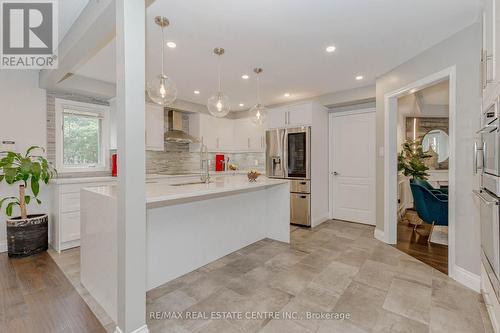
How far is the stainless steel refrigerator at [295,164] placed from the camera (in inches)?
172

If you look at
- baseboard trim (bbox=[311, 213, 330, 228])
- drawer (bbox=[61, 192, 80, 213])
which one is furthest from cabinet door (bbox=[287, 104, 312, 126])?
drawer (bbox=[61, 192, 80, 213])

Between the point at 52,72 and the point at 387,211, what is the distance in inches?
195

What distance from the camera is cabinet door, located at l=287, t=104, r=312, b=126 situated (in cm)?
Answer: 438

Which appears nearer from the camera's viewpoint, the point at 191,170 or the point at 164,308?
the point at 164,308

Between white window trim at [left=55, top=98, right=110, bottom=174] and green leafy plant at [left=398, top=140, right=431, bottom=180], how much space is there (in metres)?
5.63

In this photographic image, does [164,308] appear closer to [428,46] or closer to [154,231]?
[154,231]

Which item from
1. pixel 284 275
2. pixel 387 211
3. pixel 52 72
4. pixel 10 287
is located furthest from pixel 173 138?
pixel 387 211

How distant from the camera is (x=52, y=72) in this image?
115 inches

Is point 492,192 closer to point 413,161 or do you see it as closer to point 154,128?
point 413,161

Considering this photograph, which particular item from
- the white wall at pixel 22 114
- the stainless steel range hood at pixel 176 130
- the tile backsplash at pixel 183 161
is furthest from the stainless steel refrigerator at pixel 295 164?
the white wall at pixel 22 114

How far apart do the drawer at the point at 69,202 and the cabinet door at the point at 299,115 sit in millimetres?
3786

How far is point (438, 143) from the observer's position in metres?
5.38

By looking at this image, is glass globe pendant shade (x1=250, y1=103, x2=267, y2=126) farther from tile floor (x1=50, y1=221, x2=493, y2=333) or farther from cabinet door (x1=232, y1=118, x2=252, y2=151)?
cabinet door (x1=232, y1=118, x2=252, y2=151)

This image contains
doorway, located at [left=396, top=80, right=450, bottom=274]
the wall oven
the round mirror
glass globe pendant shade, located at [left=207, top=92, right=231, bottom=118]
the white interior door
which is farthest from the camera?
the round mirror
